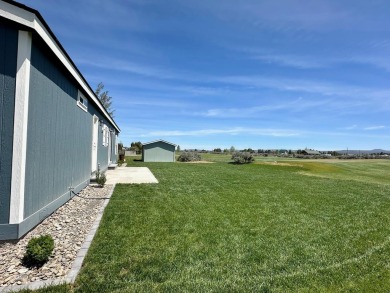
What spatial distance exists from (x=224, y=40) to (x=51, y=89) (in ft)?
29.1

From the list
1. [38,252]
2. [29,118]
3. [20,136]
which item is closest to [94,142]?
[29,118]

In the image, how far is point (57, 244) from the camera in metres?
4.12

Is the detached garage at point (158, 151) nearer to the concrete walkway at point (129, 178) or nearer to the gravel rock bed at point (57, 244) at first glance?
the concrete walkway at point (129, 178)

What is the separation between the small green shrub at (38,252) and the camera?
3342 mm

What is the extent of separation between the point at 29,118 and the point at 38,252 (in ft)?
6.73

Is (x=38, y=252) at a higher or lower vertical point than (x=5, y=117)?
lower

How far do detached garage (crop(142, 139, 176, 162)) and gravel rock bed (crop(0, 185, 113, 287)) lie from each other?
25.3 m

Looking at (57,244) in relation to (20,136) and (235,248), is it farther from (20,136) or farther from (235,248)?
(235,248)

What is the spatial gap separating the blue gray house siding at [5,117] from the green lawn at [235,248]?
1.47m

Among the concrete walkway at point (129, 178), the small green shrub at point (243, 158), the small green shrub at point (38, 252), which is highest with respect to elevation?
the small green shrub at point (243, 158)

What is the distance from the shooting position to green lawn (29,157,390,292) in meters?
3.22

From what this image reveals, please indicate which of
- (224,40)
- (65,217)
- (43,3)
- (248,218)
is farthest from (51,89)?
(224,40)

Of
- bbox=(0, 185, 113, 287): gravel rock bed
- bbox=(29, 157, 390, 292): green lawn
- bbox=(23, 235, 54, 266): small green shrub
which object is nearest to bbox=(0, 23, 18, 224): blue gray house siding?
bbox=(0, 185, 113, 287): gravel rock bed

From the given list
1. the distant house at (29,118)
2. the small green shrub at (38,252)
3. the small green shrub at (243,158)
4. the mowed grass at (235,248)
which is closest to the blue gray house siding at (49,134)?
the distant house at (29,118)
